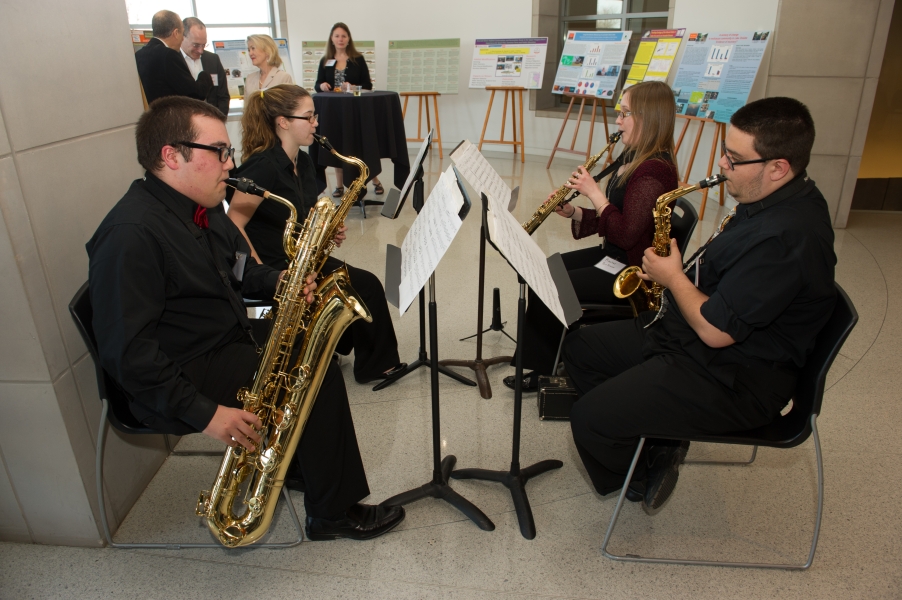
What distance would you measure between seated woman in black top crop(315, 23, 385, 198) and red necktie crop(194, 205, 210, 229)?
4146 mm

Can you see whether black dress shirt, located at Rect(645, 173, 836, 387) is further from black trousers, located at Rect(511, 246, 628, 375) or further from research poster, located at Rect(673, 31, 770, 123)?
research poster, located at Rect(673, 31, 770, 123)

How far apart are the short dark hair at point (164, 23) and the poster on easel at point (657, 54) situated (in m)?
3.88

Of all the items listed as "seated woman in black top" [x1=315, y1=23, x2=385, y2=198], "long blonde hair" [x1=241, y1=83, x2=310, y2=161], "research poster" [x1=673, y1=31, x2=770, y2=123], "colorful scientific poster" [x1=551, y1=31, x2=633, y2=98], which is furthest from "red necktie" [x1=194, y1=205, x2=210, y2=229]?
"colorful scientific poster" [x1=551, y1=31, x2=633, y2=98]

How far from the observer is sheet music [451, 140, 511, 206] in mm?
2029

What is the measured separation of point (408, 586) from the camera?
5.92 feet

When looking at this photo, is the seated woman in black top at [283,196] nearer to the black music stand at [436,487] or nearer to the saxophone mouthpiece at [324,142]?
the saxophone mouthpiece at [324,142]

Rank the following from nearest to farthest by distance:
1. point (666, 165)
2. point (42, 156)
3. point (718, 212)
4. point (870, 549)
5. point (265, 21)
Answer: point (42, 156), point (870, 549), point (666, 165), point (718, 212), point (265, 21)

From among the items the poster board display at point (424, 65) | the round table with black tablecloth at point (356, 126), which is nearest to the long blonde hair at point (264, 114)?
the round table with black tablecloth at point (356, 126)

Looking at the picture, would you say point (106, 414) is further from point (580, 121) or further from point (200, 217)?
point (580, 121)

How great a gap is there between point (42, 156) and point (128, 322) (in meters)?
0.54

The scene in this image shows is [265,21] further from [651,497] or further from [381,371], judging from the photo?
[651,497]

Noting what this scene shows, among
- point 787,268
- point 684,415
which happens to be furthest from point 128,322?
point 787,268

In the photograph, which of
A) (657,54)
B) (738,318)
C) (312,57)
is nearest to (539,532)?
(738,318)

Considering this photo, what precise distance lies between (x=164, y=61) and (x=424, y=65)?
3.67 m
